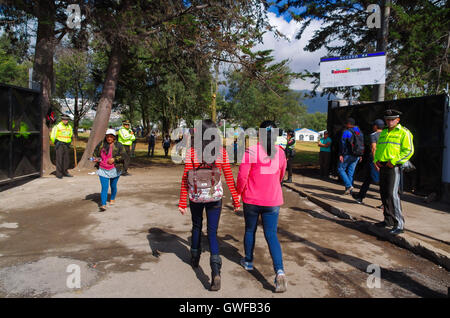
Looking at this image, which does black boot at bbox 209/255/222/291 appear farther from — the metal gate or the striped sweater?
the metal gate

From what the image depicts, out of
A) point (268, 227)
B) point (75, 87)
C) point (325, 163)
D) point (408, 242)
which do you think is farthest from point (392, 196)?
point (75, 87)

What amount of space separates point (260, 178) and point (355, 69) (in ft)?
37.8

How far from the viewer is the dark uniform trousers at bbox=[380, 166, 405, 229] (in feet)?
18.0

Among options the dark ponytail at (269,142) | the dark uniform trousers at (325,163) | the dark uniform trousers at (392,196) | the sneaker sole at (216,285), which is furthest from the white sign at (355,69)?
the sneaker sole at (216,285)

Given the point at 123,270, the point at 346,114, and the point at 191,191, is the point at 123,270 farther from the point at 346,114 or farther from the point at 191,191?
the point at 346,114

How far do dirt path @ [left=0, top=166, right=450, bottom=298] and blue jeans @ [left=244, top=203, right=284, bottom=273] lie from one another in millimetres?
318

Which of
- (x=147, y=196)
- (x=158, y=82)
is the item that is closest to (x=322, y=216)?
(x=147, y=196)

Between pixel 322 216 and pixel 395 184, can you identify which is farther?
pixel 322 216

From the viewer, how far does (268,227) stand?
3.75 metres

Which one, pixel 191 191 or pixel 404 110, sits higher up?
pixel 404 110

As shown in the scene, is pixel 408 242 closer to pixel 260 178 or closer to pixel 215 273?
pixel 260 178

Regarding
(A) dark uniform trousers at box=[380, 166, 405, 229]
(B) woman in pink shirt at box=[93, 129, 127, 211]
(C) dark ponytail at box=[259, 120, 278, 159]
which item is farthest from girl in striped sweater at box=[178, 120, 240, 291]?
(B) woman in pink shirt at box=[93, 129, 127, 211]

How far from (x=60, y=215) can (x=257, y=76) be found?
30.5ft

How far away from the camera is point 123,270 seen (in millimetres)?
3967
